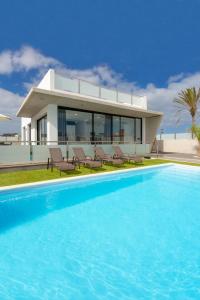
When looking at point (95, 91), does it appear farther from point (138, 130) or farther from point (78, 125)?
point (138, 130)

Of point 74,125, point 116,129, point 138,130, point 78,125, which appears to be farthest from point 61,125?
point 138,130

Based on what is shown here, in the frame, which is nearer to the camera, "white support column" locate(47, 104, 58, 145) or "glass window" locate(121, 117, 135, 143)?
"white support column" locate(47, 104, 58, 145)

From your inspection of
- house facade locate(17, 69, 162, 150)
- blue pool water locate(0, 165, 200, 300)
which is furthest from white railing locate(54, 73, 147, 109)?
blue pool water locate(0, 165, 200, 300)

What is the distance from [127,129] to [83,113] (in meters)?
5.23

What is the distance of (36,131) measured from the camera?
20.1 meters

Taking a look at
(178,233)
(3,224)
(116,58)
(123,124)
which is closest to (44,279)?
(3,224)

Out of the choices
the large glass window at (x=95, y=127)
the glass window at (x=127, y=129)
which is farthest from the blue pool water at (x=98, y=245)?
the glass window at (x=127, y=129)

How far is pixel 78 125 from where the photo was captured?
1553 cm

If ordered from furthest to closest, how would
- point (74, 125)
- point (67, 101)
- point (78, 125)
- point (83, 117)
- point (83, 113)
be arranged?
point (83, 117) → point (83, 113) → point (78, 125) → point (74, 125) → point (67, 101)

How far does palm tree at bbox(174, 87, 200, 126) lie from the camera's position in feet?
86.0

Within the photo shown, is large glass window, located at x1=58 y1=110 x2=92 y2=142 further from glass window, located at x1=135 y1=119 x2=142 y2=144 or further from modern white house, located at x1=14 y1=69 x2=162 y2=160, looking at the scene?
glass window, located at x1=135 y1=119 x2=142 y2=144

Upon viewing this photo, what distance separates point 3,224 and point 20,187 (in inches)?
105

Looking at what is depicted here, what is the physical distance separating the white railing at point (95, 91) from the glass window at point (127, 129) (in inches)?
89.9

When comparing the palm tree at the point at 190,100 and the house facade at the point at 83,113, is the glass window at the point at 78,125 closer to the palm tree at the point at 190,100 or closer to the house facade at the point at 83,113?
the house facade at the point at 83,113
